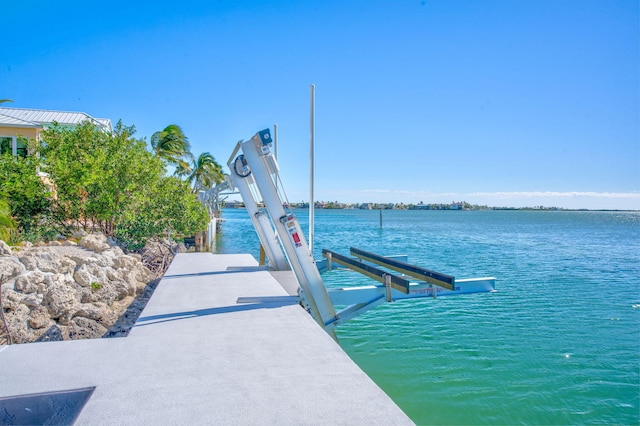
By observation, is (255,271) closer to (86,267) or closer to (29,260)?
(86,267)

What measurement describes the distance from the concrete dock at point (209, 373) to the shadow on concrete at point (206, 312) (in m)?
0.02

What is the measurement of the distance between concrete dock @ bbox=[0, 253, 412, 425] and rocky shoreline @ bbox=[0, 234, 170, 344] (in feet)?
4.02

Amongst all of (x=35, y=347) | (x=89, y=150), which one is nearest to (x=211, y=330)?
(x=35, y=347)

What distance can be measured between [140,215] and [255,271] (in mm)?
7523

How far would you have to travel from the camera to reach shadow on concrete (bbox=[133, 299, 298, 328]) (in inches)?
192

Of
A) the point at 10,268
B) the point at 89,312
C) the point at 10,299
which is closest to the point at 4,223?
the point at 10,268

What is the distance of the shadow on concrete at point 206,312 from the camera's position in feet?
16.0

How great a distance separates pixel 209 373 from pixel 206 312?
1.89 meters

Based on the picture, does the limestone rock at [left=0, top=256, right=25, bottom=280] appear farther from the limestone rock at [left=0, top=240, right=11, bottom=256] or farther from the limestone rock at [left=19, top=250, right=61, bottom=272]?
the limestone rock at [left=0, top=240, right=11, bottom=256]

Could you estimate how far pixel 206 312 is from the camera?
5.20 m

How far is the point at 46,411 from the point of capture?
118 inches

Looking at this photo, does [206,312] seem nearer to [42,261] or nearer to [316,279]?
[316,279]

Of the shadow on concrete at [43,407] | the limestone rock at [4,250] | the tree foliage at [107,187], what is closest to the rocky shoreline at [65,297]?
the limestone rock at [4,250]

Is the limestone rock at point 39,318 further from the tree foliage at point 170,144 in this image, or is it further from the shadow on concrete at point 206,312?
the tree foliage at point 170,144
